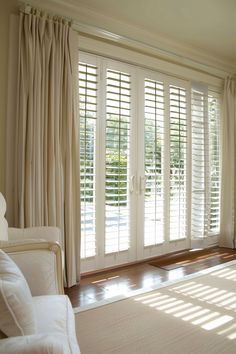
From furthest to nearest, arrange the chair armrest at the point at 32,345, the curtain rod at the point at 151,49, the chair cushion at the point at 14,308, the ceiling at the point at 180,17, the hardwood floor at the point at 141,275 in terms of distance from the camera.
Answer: the curtain rod at the point at 151,49, the ceiling at the point at 180,17, the hardwood floor at the point at 141,275, the chair cushion at the point at 14,308, the chair armrest at the point at 32,345

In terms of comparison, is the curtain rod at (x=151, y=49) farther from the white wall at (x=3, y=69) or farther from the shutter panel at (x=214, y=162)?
the white wall at (x=3, y=69)

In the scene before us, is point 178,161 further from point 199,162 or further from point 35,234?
point 35,234

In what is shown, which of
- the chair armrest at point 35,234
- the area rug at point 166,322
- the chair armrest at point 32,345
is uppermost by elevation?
the chair armrest at point 35,234

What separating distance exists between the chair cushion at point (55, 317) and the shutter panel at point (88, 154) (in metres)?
1.58

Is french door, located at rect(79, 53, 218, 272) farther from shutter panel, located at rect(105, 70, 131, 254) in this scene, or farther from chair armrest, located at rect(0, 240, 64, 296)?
chair armrest, located at rect(0, 240, 64, 296)

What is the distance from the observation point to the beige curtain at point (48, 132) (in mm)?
2559

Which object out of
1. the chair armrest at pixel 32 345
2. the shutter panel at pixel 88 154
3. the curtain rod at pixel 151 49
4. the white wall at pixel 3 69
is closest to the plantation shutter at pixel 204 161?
the curtain rod at pixel 151 49

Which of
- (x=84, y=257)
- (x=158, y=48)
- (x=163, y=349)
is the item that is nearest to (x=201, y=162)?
(x=158, y=48)

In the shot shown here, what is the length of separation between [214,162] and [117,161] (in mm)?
1665

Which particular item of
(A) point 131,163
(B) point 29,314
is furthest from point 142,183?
(B) point 29,314

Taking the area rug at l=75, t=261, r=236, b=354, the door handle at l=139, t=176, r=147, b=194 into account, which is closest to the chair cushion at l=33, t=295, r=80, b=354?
the area rug at l=75, t=261, r=236, b=354

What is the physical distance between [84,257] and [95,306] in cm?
75

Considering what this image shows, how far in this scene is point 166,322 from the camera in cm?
216

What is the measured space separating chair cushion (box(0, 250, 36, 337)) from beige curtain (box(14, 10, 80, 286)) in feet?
4.79
